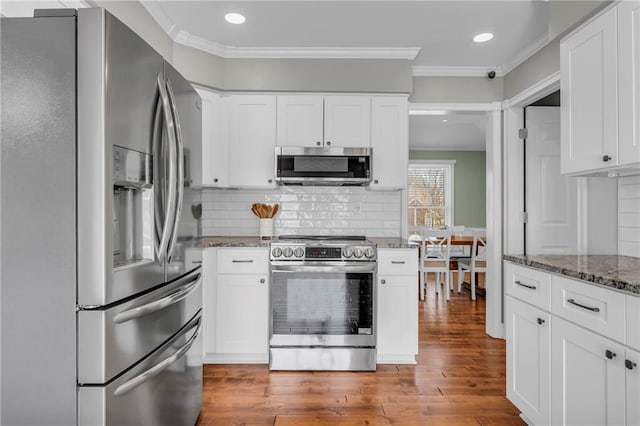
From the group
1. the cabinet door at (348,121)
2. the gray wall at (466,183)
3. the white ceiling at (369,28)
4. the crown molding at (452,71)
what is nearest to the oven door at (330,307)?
the cabinet door at (348,121)

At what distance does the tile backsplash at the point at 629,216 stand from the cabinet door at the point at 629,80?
1.71ft

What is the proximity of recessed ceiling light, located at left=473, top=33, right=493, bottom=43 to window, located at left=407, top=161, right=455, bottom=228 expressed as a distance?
481 cm

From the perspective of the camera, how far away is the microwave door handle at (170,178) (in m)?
1.45

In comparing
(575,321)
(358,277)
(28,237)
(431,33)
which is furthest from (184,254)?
(431,33)

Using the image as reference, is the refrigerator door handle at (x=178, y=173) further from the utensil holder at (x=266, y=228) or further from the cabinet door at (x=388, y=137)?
the cabinet door at (x=388, y=137)

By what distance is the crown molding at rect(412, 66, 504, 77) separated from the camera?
3.43 metres

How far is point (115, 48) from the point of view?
1.20 m

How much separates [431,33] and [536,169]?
1.60 m

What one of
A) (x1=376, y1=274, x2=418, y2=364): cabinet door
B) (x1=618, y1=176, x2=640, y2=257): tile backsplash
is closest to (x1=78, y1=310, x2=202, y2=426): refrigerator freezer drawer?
(x1=376, y1=274, x2=418, y2=364): cabinet door

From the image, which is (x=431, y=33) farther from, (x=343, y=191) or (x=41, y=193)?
(x=41, y=193)

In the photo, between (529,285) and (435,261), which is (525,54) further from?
(435,261)

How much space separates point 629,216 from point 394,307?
1.61 m

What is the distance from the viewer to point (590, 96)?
75.3 inches

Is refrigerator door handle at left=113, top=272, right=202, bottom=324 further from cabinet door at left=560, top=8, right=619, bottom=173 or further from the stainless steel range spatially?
cabinet door at left=560, top=8, right=619, bottom=173
